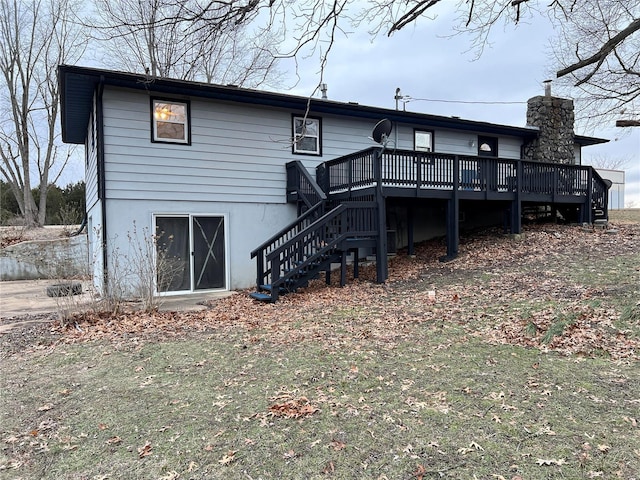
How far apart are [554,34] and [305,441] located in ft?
50.0

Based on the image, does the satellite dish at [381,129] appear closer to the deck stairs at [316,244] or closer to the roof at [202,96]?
the roof at [202,96]

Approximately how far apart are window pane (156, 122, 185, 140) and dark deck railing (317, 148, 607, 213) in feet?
11.8

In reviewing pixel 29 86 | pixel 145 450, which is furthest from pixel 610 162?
pixel 145 450

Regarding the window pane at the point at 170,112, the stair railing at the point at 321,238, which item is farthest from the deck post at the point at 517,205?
the window pane at the point at 170,112

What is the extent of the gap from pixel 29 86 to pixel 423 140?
63.7 ft

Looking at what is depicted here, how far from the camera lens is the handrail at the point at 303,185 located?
9656 mm

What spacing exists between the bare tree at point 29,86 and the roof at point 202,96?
27.1ft

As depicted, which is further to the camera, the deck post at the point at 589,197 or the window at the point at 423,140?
the window at the point at 423,140

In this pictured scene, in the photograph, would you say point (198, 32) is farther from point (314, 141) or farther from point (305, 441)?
point (314, 141)

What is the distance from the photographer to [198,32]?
5277mm

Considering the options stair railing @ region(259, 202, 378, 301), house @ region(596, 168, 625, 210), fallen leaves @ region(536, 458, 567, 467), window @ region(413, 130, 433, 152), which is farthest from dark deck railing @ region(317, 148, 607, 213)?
house @ region(596, 168, 625, 210)

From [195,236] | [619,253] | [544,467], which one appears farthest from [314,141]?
[544,467]

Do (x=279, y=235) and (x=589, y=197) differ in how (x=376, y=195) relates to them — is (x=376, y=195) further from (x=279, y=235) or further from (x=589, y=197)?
(x=589, y=197)

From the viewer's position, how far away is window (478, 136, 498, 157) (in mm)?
14179
